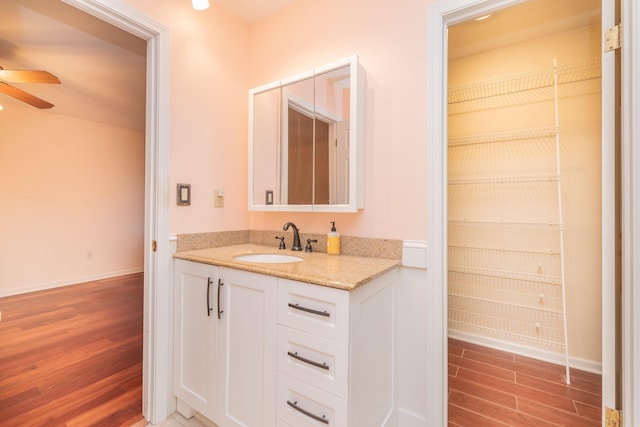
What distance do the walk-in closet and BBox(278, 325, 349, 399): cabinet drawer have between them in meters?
1.89

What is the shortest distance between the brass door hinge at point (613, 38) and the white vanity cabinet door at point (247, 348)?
5.29 feet

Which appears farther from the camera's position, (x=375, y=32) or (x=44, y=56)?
(x=44, y=56)

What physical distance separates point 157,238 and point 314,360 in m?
1.13

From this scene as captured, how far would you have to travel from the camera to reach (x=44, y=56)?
8.09 ft

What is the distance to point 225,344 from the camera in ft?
4.51

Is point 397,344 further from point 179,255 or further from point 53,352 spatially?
point 53,352

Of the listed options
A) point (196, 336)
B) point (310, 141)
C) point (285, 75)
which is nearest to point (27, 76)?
point (285, 75)

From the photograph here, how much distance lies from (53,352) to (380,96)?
3126mm

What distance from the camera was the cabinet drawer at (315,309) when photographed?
1.02 metres

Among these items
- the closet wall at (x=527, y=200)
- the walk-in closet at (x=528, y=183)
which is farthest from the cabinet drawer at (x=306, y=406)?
the closet wall at (x=527, y=200)

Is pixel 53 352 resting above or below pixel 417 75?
below

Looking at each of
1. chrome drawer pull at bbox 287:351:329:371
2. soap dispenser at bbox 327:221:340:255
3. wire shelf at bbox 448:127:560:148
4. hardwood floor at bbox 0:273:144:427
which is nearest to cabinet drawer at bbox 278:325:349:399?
chrome drawer pull at bbox 287:351:329:371

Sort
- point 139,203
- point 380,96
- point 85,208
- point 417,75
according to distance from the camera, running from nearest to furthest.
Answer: point 417,75, point 380,96, point 85,208, point 139,203

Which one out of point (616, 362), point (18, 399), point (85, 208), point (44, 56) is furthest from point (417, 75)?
point (85, 208)
